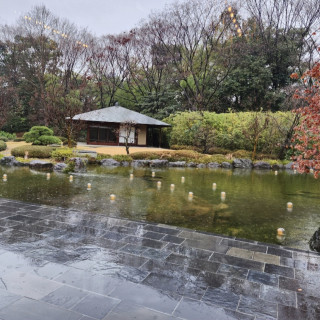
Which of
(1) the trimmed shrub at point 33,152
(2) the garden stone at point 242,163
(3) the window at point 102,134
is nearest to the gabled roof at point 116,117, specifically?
(3) the window at point 102,134

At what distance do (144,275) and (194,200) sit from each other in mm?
5248

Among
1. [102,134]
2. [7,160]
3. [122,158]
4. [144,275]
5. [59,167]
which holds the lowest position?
[144,275]

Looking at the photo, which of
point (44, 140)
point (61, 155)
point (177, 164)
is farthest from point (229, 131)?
point (44, 140)

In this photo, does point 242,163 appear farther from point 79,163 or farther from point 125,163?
point 79,163

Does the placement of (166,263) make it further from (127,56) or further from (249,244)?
(127,56)

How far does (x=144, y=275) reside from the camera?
3.24m

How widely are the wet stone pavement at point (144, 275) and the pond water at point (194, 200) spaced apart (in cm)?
148

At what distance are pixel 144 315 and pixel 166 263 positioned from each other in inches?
44.7

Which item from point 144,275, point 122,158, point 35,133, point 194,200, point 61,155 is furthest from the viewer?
point 35,133

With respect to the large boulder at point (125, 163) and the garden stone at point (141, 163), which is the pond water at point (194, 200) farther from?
the garden stone at point (141, 163)

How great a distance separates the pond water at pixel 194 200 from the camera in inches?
240

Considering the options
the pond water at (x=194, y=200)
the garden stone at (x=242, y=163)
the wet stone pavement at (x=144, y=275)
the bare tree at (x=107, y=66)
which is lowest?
the pond water at (x=194, y=200)

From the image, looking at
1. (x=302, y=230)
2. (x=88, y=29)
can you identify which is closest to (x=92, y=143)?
(x=88, y=29)

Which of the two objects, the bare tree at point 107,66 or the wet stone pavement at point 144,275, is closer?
the wet stone pavement at point 144,275
